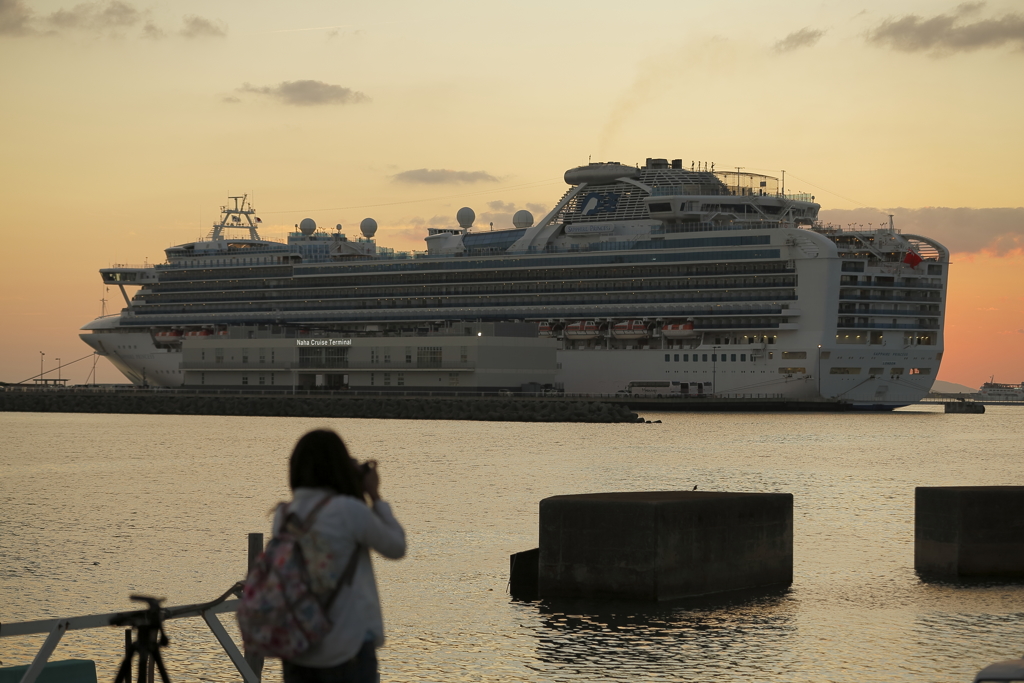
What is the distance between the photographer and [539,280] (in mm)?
104625

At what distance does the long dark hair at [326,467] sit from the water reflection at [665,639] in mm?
7941

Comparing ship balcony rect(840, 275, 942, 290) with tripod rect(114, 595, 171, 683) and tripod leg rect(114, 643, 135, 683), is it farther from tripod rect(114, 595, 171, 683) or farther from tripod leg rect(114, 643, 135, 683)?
tripod rect(114, 595, 171, 683)

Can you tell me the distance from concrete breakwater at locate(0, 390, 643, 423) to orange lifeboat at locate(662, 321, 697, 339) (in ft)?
24.6

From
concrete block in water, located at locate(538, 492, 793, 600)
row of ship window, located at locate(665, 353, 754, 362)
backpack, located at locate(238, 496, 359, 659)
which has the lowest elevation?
concrete block in water, located at locate(538, 492, 793, 600)

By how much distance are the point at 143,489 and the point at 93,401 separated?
75177 mm

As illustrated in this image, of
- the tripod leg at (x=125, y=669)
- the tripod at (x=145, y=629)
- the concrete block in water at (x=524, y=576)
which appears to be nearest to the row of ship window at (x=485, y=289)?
the concrete block in water at (x=524, y=576)

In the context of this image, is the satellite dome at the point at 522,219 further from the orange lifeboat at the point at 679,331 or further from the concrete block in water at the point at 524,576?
the concrete block in water at the point at 524,576

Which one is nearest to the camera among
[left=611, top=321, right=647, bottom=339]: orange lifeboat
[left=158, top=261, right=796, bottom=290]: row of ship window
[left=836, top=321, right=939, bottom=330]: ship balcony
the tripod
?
the tripod

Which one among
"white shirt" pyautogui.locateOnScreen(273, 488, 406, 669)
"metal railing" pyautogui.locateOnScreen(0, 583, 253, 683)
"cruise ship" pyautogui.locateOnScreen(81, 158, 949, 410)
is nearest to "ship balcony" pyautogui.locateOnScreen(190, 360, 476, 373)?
"cruise ship" pyautogui.locateOnScreen(81, 158, 949, 410)

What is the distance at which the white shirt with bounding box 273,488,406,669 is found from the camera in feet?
21.1

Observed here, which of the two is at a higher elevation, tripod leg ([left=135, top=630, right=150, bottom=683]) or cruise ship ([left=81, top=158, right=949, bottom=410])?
cruise ship ([left=81, top=158, right=949, bottom=410])

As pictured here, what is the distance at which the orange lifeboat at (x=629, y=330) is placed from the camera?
96.9 metres

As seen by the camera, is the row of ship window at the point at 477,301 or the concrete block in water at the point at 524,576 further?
the row of ship window at the point at 477,301

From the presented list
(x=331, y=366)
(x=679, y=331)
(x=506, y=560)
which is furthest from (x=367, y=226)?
(x=506, y=560)
